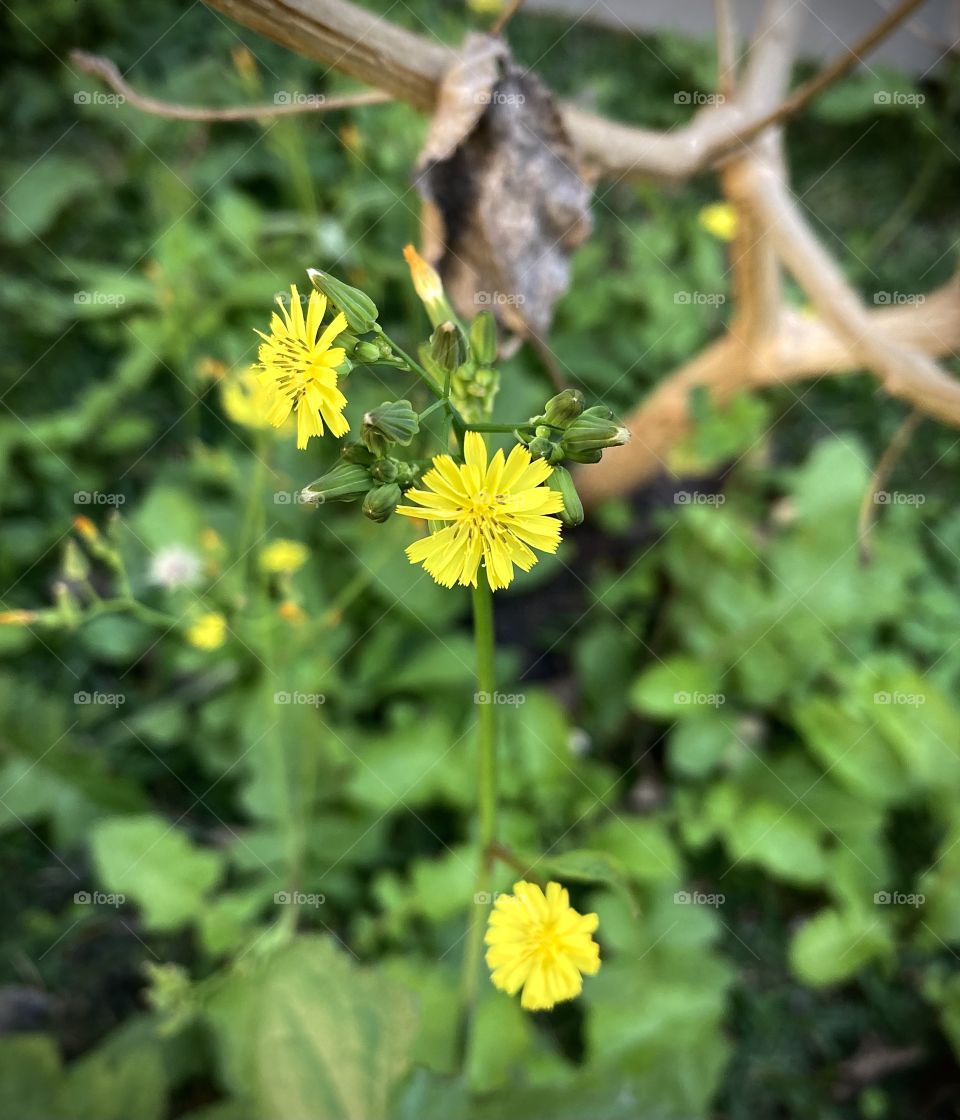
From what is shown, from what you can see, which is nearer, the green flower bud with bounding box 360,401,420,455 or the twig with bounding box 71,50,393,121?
the green flower bud with bounding box 360,401,420,455

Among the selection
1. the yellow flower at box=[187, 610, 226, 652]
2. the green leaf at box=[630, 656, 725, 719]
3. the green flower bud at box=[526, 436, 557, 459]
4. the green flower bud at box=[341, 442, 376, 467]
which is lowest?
the green flower bud at box=[341, 442, 376, 467]

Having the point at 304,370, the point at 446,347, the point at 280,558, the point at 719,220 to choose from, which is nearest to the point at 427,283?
the point at 446,347

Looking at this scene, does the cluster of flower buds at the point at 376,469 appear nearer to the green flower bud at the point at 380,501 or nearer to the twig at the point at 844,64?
the green flower bud at the point at 380,501

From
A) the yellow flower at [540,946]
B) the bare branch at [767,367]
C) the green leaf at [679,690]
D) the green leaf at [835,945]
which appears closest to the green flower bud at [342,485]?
the yellow flower at [540,946]

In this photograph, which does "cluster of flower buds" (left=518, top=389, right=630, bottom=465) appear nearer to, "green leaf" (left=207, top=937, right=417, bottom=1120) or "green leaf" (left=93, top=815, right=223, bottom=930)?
"green leaf" (left=207, top=937, right=417, bottom=1120)

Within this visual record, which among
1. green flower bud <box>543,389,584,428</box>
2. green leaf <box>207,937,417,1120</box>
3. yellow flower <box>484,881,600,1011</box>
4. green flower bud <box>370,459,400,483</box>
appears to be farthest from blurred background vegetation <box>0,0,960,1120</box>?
green flower bud <box>543,389,584,428</box>

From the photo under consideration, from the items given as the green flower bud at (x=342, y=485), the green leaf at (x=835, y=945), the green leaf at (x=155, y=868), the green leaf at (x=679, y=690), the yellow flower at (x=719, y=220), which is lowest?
the green leaf at (x=835, y=945)

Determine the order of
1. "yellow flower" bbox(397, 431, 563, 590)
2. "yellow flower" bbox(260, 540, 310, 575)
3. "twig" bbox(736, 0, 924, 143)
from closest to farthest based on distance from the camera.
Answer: "yellow flower" bbox(397, 431, 563, 590) → "twig" bbox(736, 0, 924, 143) → "yellow flower" bbox(260, 540, 310, 575)
